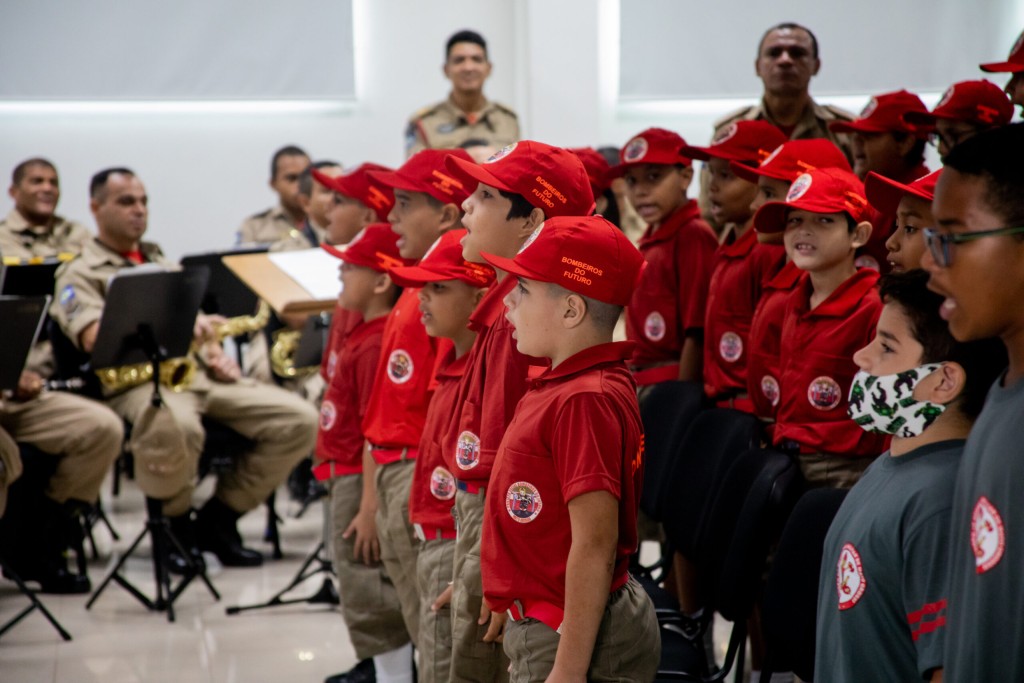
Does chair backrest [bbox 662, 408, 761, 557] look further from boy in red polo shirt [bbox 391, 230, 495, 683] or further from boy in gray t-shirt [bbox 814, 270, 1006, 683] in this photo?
boy in gray t-shirt [bbox 814, 270, 1006, 683]

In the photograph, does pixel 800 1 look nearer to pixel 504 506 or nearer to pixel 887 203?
pixel 887 203

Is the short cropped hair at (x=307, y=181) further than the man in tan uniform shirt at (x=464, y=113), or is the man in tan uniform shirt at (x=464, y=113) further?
the short cropped hair at (x=307, y=181)

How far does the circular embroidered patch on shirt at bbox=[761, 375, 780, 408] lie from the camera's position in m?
3.24

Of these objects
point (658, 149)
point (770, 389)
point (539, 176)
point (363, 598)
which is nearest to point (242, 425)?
point (363, 598)

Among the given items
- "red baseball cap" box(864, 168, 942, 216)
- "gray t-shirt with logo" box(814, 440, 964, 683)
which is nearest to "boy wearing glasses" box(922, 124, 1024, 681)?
"gray t-shirt with logo" box(814, 440, 964, 683)

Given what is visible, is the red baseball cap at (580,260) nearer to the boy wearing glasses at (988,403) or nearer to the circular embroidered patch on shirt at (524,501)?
the circular embroidered patch on shirt at (524,501)

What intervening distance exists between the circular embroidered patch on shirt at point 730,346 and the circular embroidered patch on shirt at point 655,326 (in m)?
0.37

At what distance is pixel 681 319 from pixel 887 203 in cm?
138

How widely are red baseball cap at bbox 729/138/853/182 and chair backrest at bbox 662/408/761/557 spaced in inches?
28.5

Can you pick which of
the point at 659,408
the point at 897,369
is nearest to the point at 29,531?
the point at 659,408

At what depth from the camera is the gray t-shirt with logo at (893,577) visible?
1.64 meters

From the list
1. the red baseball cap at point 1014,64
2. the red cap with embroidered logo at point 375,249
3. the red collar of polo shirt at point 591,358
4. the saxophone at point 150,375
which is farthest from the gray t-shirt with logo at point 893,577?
the saxophone at point 150,375

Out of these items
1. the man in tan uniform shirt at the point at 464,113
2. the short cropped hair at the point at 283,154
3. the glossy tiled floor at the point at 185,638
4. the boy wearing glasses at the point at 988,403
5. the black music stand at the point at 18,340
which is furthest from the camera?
the short cropped hair at the point at 283,154

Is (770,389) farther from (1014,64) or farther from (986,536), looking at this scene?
(986,536)
